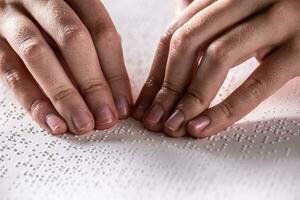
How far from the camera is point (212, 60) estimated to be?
0.78 meters

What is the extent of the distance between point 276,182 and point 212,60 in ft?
0.60

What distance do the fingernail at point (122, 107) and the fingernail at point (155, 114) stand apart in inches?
1.6

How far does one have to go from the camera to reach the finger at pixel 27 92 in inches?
31.8

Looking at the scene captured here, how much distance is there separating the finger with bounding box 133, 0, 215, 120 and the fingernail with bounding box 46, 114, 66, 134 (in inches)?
4.1

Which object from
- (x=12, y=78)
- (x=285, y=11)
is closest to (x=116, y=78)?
(x=12, y=78)

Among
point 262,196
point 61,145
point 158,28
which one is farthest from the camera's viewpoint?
point 158,28

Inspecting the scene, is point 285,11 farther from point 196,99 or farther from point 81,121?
point 81,121

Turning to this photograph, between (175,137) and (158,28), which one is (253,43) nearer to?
(175,137)

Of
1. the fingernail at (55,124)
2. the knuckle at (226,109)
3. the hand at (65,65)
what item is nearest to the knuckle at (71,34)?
the hand at (65,65)

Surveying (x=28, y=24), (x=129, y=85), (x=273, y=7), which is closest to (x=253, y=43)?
(x=273, y=7)

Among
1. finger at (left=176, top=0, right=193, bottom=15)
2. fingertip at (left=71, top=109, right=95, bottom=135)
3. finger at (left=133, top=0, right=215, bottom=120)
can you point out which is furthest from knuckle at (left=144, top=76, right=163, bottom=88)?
finger at (left=176, top=0, right=193, bottom=15)

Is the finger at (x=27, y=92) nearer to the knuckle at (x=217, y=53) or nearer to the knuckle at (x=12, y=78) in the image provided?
the knuckle at (x=12, y=78)

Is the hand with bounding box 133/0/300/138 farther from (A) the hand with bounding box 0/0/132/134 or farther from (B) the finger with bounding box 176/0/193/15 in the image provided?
(B) the finger with bounding box 176/0/193/15

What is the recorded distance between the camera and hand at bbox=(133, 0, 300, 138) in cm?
79
